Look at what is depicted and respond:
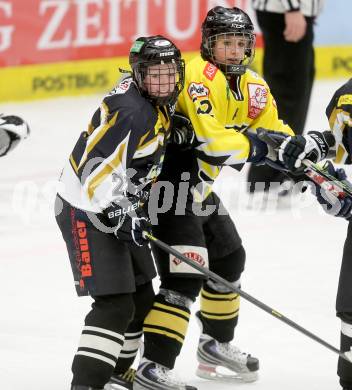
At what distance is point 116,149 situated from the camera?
13.3 ft

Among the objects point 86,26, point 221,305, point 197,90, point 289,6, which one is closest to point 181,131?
Result: point 197,90

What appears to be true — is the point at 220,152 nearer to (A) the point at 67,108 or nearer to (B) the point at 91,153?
(B) the point at 91,153

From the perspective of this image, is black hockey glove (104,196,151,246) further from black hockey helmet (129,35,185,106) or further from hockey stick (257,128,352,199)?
hockey stick (257,128,352,199)

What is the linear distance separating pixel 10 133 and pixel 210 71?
71 centimetres

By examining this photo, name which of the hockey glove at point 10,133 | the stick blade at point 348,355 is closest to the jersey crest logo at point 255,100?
the hockey glove at point 10,133

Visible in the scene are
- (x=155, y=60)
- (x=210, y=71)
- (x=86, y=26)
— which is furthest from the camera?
(x=86, y=26)

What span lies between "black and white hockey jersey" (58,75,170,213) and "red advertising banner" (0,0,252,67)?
4249 millimetres

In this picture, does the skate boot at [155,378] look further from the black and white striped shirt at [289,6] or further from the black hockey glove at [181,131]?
the black and white striped shirt at [289,6]

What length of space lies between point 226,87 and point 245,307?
4.37 feet

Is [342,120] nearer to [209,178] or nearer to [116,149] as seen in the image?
[209,178]

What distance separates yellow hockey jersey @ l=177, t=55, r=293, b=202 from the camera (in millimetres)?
4348

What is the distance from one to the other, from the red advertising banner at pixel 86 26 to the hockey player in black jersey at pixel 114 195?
4.24 metres

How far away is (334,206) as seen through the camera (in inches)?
171

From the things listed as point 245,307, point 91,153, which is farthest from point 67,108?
point 91,153
